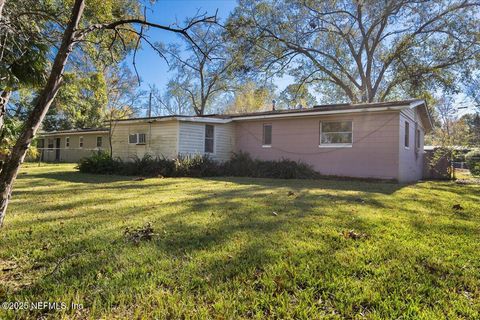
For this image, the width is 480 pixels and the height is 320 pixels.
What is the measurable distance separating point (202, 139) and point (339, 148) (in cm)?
675

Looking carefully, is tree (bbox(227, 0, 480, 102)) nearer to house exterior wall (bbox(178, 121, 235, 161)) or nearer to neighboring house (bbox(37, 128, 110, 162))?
house exterior wall (bbox(178, 121, 235, 161))

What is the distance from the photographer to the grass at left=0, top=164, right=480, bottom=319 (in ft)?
6.91

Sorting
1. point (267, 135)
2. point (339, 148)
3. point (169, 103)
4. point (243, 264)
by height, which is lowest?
point (243, 264)

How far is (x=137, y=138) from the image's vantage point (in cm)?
1605

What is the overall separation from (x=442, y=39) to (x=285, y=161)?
15.6 meters

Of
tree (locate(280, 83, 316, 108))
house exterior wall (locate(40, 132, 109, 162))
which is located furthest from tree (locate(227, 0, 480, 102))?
house exterior wall (locate(40, 132, 109, 162))

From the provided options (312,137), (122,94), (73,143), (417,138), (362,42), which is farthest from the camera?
(122,94)

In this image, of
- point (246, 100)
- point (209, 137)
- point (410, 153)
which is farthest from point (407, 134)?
point (246, 100)

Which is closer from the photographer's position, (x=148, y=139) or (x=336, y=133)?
(x=336, y=133)

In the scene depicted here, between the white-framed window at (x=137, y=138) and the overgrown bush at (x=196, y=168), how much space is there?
226 cm

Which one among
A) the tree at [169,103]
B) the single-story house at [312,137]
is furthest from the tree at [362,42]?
the tree at [169,103]

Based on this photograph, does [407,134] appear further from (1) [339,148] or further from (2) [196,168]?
(2) [196,168]

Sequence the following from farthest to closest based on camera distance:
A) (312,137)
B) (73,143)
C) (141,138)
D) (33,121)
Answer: (73,143)
(141,138)
(312,137)
(33,121)

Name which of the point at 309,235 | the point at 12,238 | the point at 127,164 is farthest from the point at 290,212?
the point at 127,164
